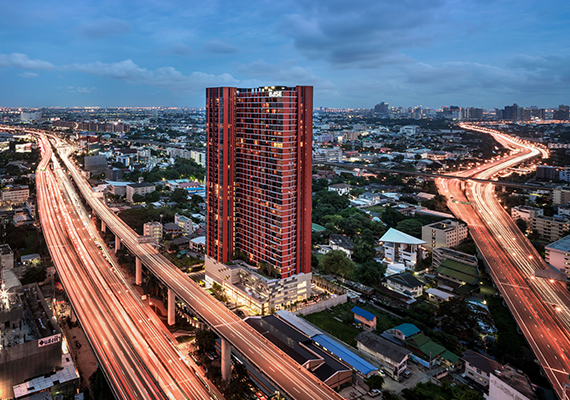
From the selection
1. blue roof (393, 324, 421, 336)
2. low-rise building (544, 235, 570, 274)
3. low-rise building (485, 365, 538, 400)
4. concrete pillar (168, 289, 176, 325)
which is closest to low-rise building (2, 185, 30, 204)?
concrete pillar (168, 289, 176, 325)

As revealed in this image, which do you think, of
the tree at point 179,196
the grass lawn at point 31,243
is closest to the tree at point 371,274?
the grass lawn at point 31,243

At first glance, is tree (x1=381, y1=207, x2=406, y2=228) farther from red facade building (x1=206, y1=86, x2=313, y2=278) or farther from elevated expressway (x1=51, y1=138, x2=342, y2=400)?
elevated expressway (x1=51, y1=138, x2=342, y2=400)

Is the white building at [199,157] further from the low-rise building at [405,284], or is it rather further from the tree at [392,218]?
the low-rise building at [405,284]

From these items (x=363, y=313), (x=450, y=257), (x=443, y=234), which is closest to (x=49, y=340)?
(x=363, y=313)

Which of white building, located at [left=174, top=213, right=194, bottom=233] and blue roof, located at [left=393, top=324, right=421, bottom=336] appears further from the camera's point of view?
white building, located at [left=174, top=213, right=194, bottom=233]

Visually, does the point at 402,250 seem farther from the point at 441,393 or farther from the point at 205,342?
the point at 205,342
